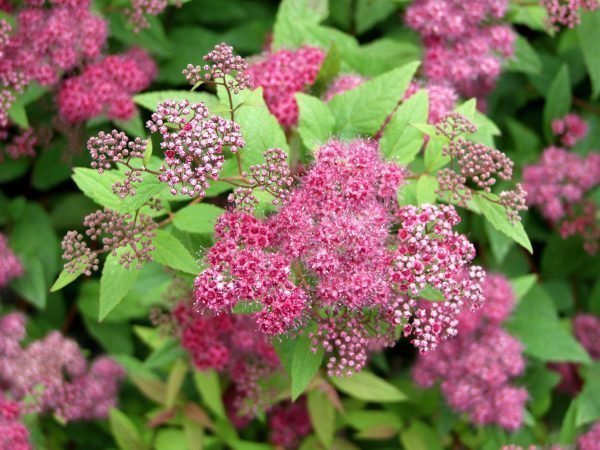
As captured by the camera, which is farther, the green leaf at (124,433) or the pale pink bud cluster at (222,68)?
the green leaf at (124,433)

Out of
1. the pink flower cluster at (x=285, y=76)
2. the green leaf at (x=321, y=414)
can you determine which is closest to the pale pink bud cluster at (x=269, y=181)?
the pink flower cluster at (x=285, y=76)

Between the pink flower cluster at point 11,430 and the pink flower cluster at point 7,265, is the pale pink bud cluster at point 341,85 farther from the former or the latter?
the pink flower cluster at point 11,430

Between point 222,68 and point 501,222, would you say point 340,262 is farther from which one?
point 222,68

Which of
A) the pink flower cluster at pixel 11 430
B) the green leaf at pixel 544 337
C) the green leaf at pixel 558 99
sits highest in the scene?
the green leaf at pixel 558 99

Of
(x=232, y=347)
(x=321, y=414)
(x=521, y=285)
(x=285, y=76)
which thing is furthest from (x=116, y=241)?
(x=521, y=285)

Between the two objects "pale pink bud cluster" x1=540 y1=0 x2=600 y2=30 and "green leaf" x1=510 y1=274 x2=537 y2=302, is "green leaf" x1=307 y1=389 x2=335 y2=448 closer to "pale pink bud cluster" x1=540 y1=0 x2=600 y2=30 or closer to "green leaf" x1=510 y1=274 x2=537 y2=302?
"green leaf" x1=510 y1=274 x2=537 y2=302

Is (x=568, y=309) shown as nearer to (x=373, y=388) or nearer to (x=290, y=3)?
(x=373, y=388)

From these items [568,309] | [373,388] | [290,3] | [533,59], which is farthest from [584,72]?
[373,388]
